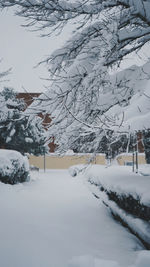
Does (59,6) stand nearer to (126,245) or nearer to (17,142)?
(126,245)

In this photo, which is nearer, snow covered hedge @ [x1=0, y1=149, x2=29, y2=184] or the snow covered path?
the snow covered path

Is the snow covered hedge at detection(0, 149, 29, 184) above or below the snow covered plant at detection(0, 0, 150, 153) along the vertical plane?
below

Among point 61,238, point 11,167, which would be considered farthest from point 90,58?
point 11,167

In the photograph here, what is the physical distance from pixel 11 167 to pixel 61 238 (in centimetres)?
643

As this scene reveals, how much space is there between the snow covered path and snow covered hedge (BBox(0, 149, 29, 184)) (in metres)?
3.46

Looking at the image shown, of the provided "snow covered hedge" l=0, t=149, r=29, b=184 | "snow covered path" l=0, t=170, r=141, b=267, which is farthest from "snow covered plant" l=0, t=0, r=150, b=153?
"snow covered hedge" l=0, t=149, r=29, b=184

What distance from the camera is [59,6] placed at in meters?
3.47

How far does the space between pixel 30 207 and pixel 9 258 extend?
3224 millimetres

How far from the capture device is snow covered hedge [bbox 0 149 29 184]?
931 cm

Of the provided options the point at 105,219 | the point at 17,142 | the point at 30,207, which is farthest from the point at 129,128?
the point at 17,142

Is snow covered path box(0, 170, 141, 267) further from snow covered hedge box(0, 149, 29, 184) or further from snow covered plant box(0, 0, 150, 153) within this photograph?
snow covered hedge box(0, 149, 29, 184)

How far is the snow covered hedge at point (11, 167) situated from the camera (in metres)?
9.31

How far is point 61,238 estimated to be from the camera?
144 inches

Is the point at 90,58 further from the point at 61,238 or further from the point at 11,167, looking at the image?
the point at 11,167
